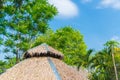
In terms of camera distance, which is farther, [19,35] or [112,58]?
[112,58]

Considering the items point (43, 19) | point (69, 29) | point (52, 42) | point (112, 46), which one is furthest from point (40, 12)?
point (69, 29)

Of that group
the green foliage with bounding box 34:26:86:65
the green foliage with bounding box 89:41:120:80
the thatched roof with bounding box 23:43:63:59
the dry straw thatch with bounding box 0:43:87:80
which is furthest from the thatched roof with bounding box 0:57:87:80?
the green foliage with bounding box 89:41:120:80

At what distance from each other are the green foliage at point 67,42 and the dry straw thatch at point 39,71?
7963 millimetres

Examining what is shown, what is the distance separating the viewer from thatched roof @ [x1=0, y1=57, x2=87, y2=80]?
40.1 feet

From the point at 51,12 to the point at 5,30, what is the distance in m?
3.23

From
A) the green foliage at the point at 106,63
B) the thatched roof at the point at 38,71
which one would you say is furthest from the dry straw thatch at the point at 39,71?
the green foliage at the point at 106,63

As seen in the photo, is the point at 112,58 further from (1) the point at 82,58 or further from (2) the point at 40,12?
(2) the point at 40,12

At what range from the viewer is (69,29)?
28.3m

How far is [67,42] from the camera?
2512cm

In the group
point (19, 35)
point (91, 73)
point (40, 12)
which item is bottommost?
point (91, 73)

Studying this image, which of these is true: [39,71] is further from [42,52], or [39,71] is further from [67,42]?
[67,42]

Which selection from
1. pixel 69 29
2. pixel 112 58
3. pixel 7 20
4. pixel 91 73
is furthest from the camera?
pixel 69 29

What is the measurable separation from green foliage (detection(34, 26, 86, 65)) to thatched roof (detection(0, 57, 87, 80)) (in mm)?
8028

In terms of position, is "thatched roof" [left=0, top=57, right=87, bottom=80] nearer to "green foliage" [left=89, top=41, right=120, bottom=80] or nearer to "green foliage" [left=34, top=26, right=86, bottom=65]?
"green foliage" [left=34, top=26, right=86, bottom=65]
